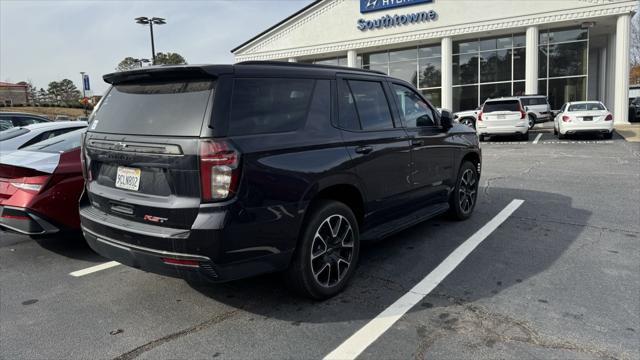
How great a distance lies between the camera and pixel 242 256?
3.27 m

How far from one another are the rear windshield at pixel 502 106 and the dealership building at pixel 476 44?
29.1 ft

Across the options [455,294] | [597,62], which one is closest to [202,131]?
[455,294]

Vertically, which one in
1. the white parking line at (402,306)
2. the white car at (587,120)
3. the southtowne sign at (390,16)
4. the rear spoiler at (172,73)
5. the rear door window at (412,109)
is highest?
the southtowne sign at (390,16)

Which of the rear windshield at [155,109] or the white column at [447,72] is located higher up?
the white column at [447,72]

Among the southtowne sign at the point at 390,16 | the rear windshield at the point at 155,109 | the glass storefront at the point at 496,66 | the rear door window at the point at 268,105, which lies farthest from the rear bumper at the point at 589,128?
the rear windshield at the point at 155,109

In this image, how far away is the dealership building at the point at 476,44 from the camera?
81.2ft

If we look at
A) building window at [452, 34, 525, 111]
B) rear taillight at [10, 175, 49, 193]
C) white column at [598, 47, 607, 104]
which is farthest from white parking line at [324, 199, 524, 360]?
white column at [598, 47, 607, 104]

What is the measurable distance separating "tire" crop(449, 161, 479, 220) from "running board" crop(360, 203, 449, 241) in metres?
0.31

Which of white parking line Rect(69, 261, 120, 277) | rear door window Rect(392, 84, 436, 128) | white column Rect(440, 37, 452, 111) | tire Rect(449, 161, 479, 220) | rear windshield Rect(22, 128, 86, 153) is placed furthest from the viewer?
white column Rect(440, 37, 452, 111)

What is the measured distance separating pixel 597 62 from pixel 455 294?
35.5 meters

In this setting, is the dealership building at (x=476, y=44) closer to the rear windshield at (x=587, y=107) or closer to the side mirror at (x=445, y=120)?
the rear windshield at (x=587, y=107)

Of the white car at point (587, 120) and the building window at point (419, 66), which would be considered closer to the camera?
the white car at point (587, 120)

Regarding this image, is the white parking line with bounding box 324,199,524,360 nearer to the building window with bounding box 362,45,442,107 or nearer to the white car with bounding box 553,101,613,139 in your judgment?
the white car with bounding box 553,101,613,139

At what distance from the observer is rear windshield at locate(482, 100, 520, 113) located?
1828cm
